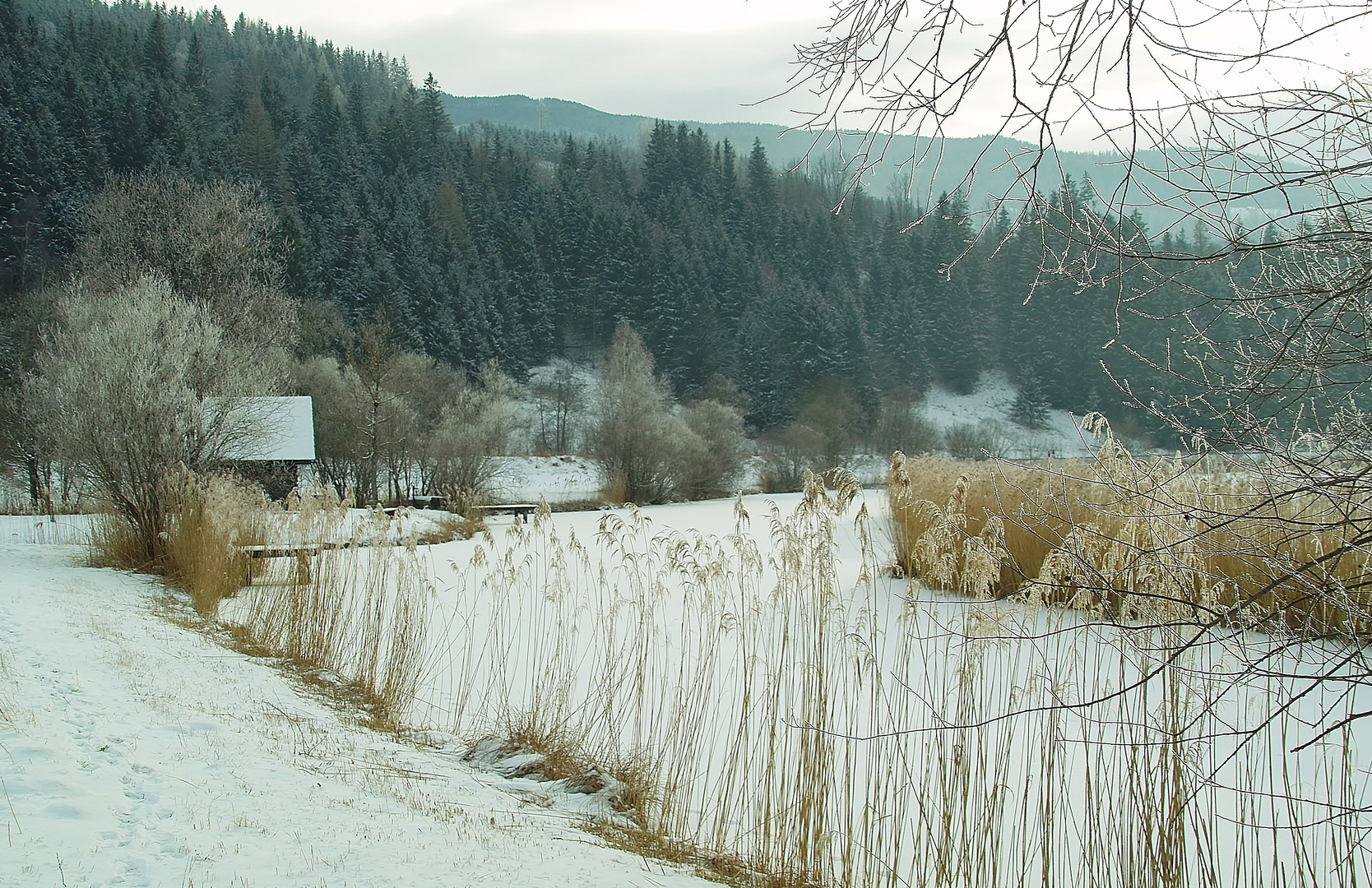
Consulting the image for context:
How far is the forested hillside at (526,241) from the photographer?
39219 mm

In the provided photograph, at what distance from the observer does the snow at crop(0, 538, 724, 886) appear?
8.30 ft

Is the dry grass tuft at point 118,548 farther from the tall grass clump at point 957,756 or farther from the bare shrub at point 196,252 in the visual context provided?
the bare shrub at point 196,252

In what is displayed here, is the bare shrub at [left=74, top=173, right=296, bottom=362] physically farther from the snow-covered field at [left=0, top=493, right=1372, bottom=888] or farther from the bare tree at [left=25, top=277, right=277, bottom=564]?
the snow-covered field at [left=0, top=493, right=1372, bottom=888]

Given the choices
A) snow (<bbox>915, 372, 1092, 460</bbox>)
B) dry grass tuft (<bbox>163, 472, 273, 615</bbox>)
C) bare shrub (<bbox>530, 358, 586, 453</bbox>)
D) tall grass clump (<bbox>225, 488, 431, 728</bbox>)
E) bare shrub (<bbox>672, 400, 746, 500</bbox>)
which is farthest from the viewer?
snow (<bbox>915, 372, 1092, 460</bbox>)

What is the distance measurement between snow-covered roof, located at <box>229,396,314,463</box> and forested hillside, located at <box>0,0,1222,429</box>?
10.3 m

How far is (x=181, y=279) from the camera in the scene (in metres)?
23.6

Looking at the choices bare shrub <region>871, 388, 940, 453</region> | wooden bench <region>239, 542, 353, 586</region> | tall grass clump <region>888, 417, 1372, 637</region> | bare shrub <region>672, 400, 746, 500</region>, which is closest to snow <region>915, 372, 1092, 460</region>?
bare shrub <region>871, 388, 940, 453</region>

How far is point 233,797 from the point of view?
3.09m

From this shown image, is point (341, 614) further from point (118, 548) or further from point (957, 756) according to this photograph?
point (118, 548)

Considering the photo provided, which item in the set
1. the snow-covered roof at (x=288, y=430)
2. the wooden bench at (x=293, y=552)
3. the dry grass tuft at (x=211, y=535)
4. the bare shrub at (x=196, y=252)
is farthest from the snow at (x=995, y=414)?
the wooden bench at (x=293, y=552)

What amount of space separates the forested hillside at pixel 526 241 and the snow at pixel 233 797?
2911 cm

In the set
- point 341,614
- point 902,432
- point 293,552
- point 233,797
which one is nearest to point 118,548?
point 293,552

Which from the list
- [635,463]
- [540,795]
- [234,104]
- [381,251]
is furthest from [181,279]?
[234,104]

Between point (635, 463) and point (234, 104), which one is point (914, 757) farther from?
point (234, 104)
